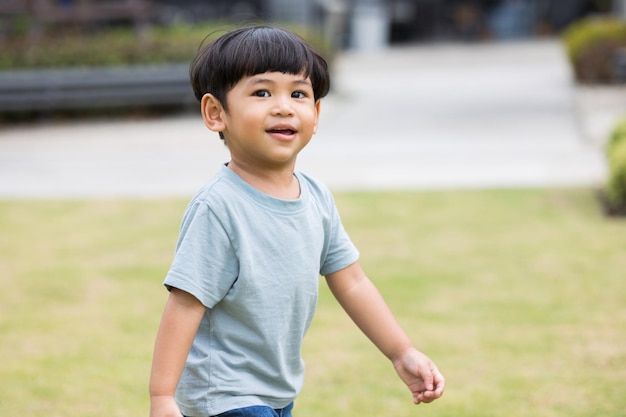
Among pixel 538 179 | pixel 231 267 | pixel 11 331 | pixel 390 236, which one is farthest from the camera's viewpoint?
pixel 538 179

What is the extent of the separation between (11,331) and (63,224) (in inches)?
110

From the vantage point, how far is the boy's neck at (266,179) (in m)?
2.30

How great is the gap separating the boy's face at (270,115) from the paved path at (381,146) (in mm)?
6537

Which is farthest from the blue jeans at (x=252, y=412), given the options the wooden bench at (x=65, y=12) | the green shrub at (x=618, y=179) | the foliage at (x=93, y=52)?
the wooden bench at (x=65, y=12)

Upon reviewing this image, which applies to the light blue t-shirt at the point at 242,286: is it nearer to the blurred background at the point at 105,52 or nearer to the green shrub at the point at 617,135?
the green shrub at the point at 617,135

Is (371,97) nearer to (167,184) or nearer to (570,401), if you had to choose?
(167,184)

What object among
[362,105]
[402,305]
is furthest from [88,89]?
[402,305]

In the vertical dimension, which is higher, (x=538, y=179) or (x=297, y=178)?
(x=297, y=178)

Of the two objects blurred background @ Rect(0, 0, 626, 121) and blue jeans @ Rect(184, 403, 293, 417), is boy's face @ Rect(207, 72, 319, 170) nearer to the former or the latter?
blue jeans @ Rect(184, 403, 293, 417)

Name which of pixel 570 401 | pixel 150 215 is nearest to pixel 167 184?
pixel 150 215

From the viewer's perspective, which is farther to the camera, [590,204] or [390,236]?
[590,204]

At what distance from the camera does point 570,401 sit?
12.5 ft

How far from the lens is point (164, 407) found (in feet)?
7.00

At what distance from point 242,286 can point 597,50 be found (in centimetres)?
1443
